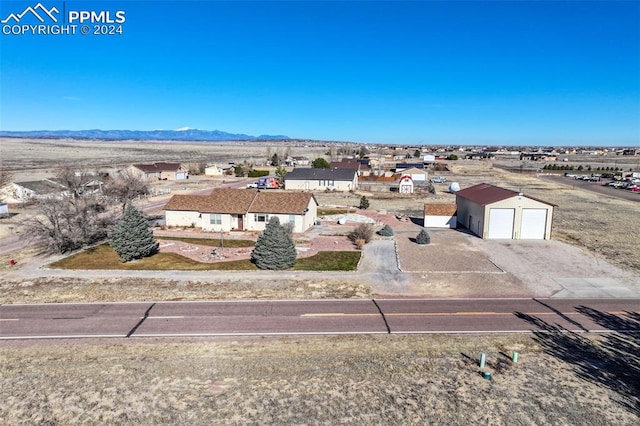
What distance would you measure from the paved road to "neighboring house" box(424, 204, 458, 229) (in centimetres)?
2205

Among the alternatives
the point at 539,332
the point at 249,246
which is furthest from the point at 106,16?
the point at 539,332

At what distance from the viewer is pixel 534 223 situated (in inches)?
1594

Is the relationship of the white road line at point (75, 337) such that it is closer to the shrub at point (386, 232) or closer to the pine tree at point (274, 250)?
the pine tree at point (274, 250)

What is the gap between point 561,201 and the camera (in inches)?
2616

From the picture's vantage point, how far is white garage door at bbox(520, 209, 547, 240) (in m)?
40.4

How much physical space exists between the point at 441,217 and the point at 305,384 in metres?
34.4

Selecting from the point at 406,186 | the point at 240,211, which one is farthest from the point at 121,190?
the point at 406,186

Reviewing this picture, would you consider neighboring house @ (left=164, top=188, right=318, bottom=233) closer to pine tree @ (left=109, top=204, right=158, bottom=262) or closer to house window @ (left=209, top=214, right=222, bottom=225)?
house window @ (left=209, top=214, right=222, bottom=225)

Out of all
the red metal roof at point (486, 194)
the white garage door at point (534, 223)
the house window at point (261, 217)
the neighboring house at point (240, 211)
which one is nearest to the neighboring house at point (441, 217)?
the red metal roof at point (486, 194)

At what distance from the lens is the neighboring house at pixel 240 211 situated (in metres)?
43.3

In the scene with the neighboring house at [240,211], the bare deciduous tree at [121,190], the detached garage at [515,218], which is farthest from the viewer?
the bare deciduous tree at [121,190]

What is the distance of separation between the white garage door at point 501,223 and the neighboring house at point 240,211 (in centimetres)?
1864

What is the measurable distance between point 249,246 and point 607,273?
2859 centimetres

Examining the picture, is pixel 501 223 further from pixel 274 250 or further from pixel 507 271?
pixel 274 250
